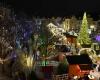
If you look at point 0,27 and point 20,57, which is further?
point 0,27

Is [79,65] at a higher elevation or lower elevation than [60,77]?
higher

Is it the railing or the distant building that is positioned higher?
the distant building

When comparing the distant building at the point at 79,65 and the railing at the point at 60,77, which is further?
the distant building at the point at 79,65

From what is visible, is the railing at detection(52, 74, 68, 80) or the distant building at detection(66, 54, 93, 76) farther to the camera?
the distant building at detection(66, 54, 93, 76)

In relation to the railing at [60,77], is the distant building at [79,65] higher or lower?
higher

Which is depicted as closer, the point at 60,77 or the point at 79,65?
the point at 60,77

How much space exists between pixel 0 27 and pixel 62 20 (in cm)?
2539

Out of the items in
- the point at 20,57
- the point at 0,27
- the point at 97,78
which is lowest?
the point at 97,78

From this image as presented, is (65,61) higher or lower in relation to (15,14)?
lower

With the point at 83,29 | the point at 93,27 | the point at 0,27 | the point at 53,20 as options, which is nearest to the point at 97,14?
→ the point at 93,27

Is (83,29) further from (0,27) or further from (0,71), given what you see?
(0,71)

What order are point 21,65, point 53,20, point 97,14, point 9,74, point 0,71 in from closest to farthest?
point 21,65 → point 9,74 → point 0,71 → point 53,20 → point 97,14

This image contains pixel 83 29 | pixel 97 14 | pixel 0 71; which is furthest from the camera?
pixel 97 14

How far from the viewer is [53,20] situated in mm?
32938
